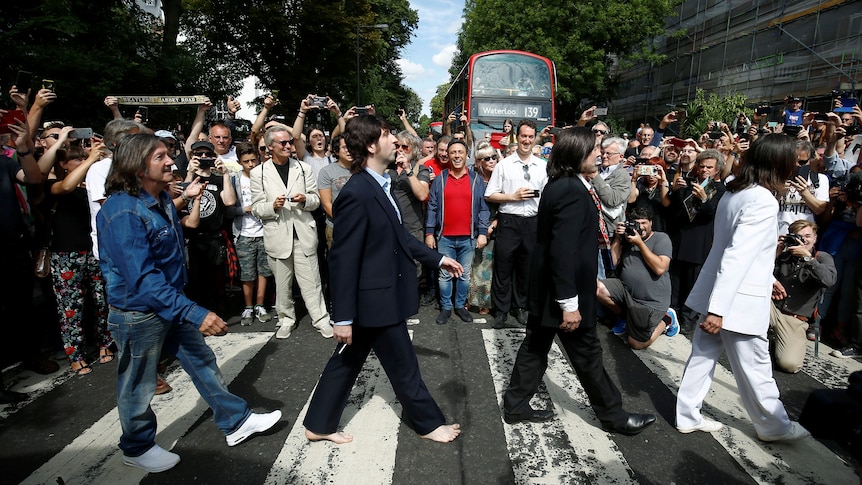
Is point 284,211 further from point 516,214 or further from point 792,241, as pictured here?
point 792,241

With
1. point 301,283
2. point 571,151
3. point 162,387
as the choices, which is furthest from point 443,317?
point 571,151

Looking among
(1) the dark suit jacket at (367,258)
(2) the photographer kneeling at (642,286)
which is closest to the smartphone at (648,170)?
(2) the photographer kneeling at (642,286)

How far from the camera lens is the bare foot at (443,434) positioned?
3322mm

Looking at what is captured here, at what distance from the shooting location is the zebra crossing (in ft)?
9.91

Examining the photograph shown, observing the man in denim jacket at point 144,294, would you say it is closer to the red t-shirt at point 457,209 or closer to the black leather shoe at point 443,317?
the black leather shoe at point 443,317

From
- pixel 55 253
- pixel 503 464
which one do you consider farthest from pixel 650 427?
pixel 55 253

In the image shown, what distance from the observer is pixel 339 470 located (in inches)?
120

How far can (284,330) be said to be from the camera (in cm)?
538

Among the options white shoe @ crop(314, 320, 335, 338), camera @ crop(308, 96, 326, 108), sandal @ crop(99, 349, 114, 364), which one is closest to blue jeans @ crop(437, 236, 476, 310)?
white shoe @ crop(314, 320, 335, 338)

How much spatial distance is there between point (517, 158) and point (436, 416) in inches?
131

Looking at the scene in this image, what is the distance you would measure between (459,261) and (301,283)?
6.16ft

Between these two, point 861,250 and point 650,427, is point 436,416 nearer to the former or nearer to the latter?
point 650,427

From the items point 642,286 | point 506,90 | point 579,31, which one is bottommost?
point 642,286

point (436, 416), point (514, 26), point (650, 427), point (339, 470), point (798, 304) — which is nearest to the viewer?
point (339, 470)
